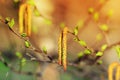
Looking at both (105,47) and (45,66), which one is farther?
(45,66)

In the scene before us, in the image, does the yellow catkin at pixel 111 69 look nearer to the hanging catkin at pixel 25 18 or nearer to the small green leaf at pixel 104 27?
the small green leaf at pixel 104 27

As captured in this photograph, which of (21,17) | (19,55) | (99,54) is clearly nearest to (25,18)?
(21,17)

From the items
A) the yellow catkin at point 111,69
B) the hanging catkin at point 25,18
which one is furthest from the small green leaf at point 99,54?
the hanging catkin at point 25,18

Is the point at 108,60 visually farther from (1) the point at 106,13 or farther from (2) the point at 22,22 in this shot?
(2) the point at 22,22

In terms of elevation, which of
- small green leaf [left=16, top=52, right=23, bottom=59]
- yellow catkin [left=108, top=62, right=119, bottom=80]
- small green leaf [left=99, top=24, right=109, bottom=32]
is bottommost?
yellow catkin [left=108, top=62, right=119, bottom=80]

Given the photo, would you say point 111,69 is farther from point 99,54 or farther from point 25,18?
point 25,18

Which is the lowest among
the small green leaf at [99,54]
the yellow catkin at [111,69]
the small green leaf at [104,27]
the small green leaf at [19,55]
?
the yellow catkin at [111,69]

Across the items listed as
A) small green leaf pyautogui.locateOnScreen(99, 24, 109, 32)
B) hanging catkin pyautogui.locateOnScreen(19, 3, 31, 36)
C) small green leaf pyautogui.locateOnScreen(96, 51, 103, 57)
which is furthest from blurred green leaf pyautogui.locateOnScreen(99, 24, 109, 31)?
hanging catkin pyautogui.locateOnScreen(19, 3, 31, 36)

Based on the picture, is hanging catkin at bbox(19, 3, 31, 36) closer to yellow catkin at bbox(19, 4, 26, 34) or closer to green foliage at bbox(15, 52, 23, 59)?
yellow catkin at bbox(19, 4, 26, 34)

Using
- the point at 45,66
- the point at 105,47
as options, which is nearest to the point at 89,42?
the point at 105,47
